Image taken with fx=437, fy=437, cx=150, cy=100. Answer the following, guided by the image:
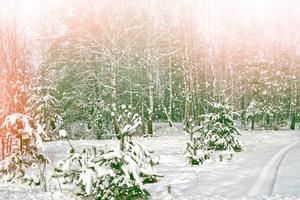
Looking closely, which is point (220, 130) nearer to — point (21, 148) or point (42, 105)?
point (21, 148)

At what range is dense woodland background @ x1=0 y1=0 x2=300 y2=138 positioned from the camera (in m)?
26.7

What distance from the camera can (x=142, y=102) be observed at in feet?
107

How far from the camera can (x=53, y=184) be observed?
13.0 m

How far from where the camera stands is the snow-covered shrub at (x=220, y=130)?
70.8ft

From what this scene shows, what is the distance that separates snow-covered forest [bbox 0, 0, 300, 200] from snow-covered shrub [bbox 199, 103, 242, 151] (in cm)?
6

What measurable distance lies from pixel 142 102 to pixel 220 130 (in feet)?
37.8

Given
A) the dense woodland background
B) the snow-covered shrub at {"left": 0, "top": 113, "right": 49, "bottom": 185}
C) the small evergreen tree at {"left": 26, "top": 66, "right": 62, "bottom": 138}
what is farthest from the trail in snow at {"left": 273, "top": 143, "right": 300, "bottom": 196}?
the small evergreen tree at {"left": 26, "top": 66, "right": 62, "bottom": 138}

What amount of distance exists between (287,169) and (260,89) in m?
28.4

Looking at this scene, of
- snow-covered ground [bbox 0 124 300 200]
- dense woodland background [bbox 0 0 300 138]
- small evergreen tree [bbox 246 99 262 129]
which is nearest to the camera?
snow-covered ground [bbox 0 124 300 200]

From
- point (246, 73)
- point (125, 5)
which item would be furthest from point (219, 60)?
point (125, 5)

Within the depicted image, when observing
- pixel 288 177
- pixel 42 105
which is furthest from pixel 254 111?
pixel 288 177

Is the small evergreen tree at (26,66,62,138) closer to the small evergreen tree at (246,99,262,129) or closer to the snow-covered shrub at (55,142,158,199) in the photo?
the snow-covered shrub at (55,142,158,199)

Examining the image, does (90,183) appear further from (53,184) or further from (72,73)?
(72,73)

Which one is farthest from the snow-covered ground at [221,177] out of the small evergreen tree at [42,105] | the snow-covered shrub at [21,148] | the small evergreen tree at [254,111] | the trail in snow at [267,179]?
the small evergreen tree at [254,111]
